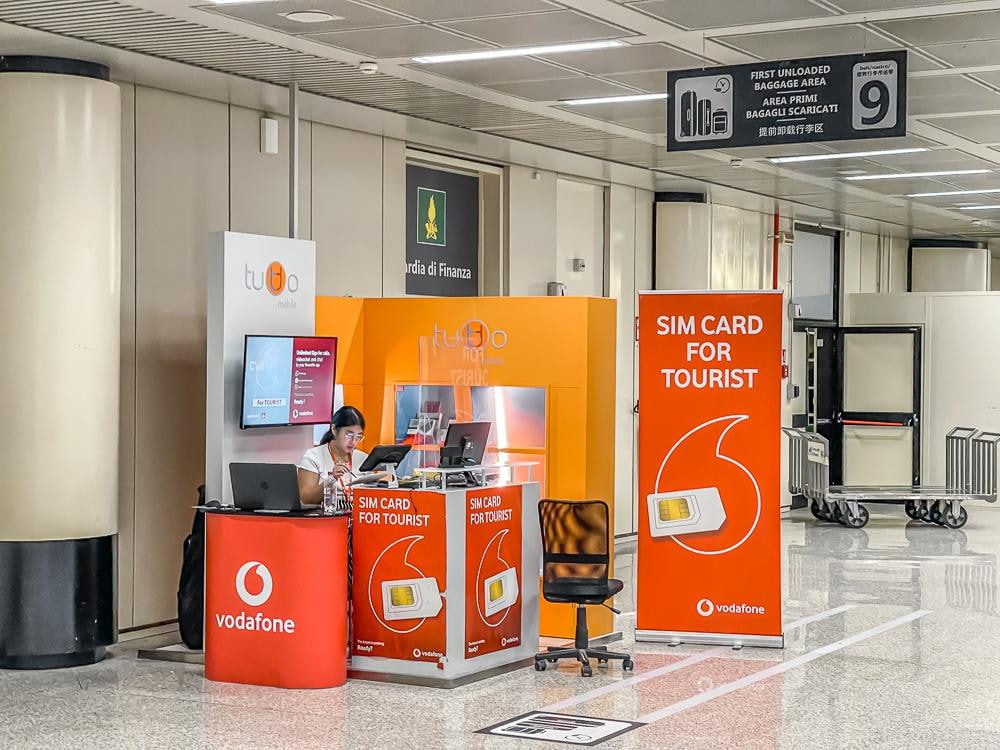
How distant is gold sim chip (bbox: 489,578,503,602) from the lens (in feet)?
24.5

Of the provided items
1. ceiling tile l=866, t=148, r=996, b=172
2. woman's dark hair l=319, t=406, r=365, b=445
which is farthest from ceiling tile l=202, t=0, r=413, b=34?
ceiling tile l=866, t=148, r=996, b=172

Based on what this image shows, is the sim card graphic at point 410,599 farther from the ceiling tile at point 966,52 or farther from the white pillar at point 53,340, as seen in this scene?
the ceiling tile at point 966,52

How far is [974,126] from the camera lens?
10.4 meters

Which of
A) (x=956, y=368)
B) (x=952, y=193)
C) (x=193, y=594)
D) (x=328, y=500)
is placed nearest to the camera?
(x=328, y=500)

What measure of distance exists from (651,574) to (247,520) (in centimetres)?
250

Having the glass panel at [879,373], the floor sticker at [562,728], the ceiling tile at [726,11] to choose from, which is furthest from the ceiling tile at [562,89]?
the glass panel at [879,373]

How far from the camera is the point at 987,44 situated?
775 centimetres

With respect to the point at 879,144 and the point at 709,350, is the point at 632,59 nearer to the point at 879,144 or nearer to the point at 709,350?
the point at 709,350

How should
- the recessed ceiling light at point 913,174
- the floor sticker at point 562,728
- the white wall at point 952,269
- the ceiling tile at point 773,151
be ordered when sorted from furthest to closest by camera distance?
1. the white wall at point 952,269
2. the recessed ceiling light at point 913,174
3. the ceiling tile at point 773,151
4. the floor sticker at point 562,728

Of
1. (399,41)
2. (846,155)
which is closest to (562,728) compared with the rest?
(399,41)

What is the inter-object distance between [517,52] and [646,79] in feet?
3.51

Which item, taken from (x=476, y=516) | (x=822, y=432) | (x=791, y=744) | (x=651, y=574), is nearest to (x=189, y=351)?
(x=476, y=516)

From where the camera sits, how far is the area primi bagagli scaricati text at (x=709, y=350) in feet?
26.9

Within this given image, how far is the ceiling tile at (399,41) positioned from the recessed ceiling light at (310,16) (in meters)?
0.29
